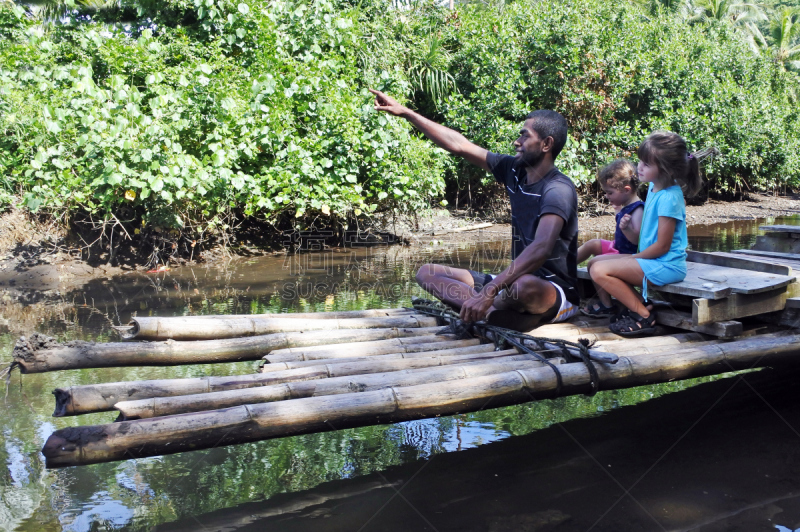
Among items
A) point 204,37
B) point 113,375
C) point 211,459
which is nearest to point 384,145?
point 204,37

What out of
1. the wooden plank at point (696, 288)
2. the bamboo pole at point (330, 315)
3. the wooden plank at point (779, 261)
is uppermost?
the wooden plank at point (779, 261)

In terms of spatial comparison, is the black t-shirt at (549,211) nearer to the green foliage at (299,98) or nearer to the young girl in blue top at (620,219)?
the young girl in blue top at (620,219)

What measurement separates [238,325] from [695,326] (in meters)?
2.44

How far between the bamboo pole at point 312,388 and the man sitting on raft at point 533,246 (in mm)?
429

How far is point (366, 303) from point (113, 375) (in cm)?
252

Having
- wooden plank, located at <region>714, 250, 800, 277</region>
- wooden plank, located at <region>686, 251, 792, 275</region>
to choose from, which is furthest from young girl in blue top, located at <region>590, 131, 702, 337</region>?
wooden plank, located at <region>714, 250, 800, 277</region>

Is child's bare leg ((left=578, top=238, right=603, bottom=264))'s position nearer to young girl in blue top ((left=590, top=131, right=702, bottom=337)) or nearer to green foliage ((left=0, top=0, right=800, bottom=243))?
young girl in blue top ((left=590, top=131, right=702, bottom=337))

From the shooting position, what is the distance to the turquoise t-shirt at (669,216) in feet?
11.7

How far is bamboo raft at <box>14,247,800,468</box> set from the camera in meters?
2.48

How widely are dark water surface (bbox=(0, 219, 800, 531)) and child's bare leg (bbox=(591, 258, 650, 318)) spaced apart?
74 centimetres

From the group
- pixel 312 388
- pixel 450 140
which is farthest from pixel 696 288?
pixel 312 388

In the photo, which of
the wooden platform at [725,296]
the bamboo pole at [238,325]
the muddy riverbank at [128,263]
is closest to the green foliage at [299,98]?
the muddy riverbank at [128,263]

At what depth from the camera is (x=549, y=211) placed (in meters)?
3.44

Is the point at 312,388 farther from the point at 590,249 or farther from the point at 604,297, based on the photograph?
the point at 590,249
